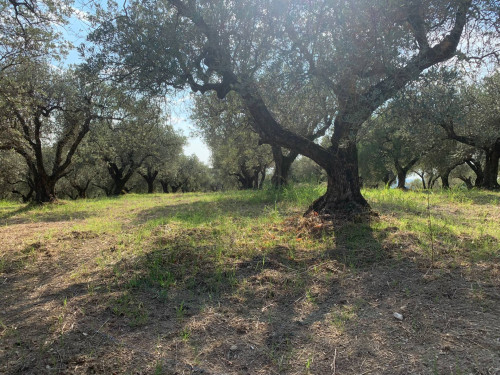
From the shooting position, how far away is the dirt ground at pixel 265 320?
2611mm

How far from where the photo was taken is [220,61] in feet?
21.5

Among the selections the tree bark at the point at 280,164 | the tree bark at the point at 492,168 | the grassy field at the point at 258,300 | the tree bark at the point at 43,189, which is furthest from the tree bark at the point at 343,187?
the tree bark at the point at 492,168

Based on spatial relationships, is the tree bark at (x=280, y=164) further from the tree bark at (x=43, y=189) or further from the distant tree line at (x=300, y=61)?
the tree bark at (x=43, y=189)

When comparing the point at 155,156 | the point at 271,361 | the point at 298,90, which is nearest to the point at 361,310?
the point at 271,361

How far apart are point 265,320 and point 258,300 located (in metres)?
0.44

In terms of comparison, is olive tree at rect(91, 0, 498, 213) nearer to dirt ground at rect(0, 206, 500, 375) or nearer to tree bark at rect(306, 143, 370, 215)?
tree bark at rect(306, 143, 370, 215)

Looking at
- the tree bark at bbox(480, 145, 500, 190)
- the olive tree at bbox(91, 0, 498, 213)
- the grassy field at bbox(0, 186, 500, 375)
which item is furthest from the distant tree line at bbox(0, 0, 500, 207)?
the tree bark at bbox(480, 145, 500, 190)

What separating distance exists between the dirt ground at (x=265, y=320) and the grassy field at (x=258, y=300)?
0.02 meters

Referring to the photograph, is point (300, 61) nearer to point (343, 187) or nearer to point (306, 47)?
point (306, 47)

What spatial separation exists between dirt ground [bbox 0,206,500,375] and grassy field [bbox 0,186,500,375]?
0.05 feet

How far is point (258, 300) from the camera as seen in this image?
3.75 m

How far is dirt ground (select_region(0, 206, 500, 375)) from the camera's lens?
261 centimetres

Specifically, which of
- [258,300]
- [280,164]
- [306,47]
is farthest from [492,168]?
→ [258,300]

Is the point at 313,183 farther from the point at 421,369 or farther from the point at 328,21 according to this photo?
the point at 421,369
